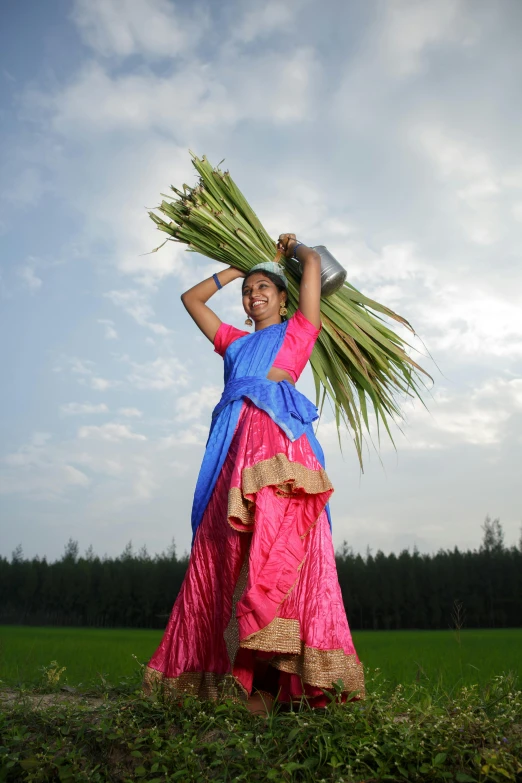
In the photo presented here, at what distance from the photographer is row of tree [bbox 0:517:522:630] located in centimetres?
3034

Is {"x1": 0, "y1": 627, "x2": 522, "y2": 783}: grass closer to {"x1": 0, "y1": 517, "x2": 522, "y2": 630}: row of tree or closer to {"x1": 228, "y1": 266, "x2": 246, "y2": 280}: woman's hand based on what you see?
{"x1": 228, "y1": 266, "x2": 246, "y2": 280}: woman's hand

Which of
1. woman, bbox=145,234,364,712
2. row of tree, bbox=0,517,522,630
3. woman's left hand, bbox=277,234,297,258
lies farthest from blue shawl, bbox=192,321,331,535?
row of tree, bbox=0,517,522,630

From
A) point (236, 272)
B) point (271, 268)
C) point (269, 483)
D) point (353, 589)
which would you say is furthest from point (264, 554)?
point (353, 589)

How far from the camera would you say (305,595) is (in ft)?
8.96

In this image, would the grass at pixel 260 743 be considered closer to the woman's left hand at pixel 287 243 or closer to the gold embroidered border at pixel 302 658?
the gold embroidered border at pixel 302 658

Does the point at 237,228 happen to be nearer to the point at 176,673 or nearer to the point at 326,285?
the point at 326,285

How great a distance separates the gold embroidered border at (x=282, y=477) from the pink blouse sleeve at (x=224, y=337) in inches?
36.4

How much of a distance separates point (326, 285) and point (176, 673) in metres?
2.18

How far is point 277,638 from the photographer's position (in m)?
2.54

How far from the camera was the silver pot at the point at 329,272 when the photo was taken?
355 centimetres

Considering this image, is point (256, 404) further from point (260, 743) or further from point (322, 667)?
point (260, 743)

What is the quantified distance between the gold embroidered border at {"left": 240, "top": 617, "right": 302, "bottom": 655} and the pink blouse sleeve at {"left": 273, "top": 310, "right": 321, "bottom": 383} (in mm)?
1288

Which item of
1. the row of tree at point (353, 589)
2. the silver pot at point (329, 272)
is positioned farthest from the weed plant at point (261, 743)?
the row of tree at point (353, 589)

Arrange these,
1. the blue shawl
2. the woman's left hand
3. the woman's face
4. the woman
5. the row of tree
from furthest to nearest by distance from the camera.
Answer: the row of tree, the woman's left hand, the woman's face, the blue shawl, the woman
